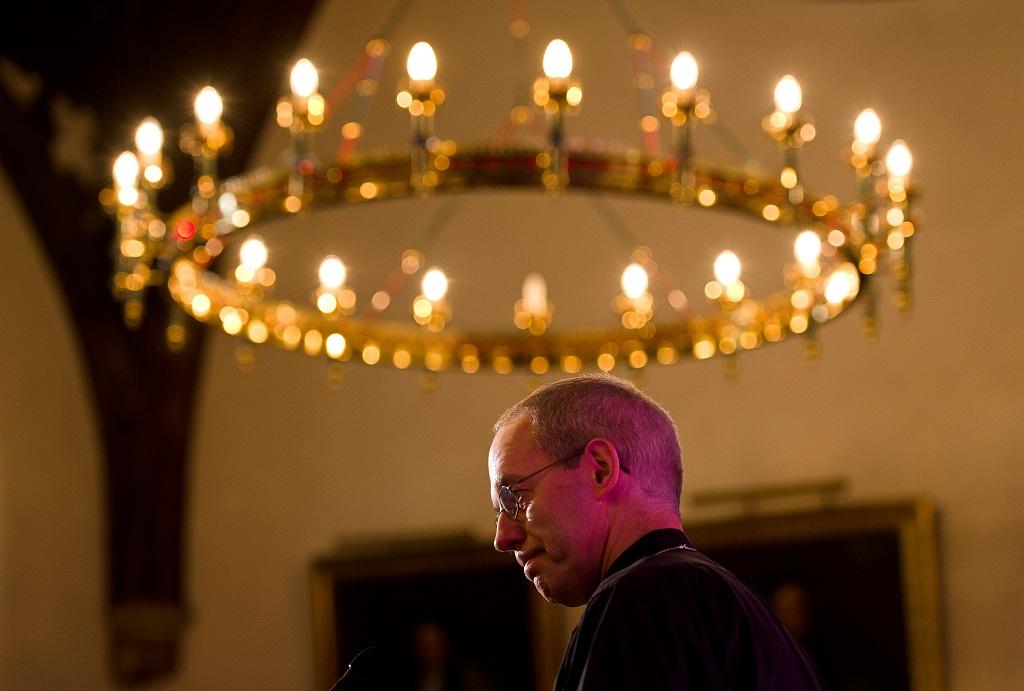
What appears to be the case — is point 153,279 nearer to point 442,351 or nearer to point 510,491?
point 442,351

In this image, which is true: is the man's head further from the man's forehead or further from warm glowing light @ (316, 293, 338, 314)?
warm glowing light @ (316, 293, 338, 314)

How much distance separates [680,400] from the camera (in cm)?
836

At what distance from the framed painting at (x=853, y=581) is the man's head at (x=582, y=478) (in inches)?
199

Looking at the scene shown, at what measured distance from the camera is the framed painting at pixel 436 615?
8258 mm

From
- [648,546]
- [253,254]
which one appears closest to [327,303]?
[253,254]

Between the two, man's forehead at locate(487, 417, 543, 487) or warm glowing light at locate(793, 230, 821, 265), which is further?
warm glowing light at locate(793, 230, 821, 265)

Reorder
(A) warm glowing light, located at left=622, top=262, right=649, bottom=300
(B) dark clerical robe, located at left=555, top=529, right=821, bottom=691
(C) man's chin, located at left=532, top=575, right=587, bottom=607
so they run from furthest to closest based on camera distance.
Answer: (A) warm glowing light, located at left=622, top=262, right=649, bottom=300
(C) man's chin, located at left=532, top=575, right=587, bottom=607
(B) dark clerical robe, located at left=555, top=529, right=821, bottom=691

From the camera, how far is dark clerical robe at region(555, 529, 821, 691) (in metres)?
2.27

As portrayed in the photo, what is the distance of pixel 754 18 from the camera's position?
854 cm

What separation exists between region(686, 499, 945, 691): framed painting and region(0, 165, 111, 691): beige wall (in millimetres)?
3634

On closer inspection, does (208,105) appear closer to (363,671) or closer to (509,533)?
(509,533)

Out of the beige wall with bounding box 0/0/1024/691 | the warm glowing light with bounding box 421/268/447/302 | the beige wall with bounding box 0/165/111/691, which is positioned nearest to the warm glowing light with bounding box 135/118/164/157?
the warm glowing light with bounding box 421/268/447/302

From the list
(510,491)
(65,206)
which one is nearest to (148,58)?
(65,206)

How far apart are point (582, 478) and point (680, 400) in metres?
5.77
